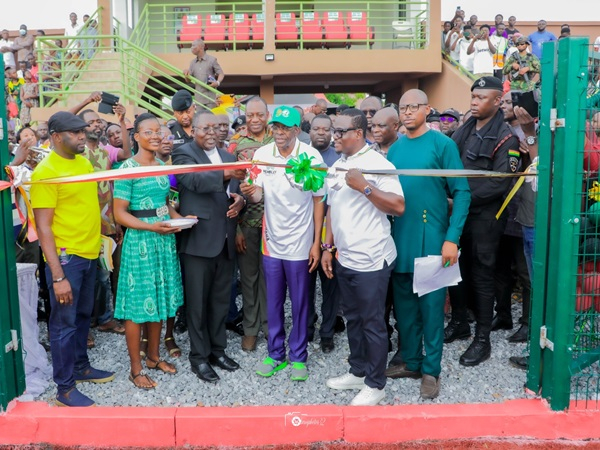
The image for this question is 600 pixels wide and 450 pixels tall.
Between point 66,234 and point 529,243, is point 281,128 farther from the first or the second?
point 529,243

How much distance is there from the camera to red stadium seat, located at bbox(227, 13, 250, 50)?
1598cm

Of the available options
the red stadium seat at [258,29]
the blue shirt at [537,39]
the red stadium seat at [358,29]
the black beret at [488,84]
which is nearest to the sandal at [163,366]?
the black beret at [488,84]

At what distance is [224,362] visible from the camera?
482 cm

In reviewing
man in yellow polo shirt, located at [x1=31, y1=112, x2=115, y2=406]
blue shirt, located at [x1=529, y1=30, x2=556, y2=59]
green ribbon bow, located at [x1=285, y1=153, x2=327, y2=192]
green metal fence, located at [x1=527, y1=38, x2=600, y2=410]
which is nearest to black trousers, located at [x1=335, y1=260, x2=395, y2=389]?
green ribbon bow, located at [x1=285, y1=153, x2=327, y2=192]

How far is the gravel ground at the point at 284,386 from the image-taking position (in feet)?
14.0

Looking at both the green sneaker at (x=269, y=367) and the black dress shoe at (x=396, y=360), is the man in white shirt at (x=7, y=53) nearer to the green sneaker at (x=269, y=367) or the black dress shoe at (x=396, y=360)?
the green sneaker at (x=269, y=367)

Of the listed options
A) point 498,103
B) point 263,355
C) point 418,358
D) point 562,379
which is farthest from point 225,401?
point 498,103

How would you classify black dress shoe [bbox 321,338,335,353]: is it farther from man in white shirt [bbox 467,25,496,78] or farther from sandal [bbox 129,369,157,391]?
man in white shirt [bbox 467,25,496,78]

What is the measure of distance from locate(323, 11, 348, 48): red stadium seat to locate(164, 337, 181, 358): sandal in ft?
41.7

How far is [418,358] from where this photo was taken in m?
4.51

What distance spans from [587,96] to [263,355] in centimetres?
316

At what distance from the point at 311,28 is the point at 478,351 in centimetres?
1357

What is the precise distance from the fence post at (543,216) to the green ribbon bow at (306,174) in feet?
4.64

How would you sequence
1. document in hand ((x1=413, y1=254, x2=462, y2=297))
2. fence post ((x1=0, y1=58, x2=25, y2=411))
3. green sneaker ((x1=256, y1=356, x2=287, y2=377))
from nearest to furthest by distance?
1. fence post ((x1=0, y1=58, x2=25, y2=411))
2. document in hand ((x1=413, y1=254, x2=462, y2=297))
3. green sneaker ((x1=256, y1=356, x2=287, y2=377))
